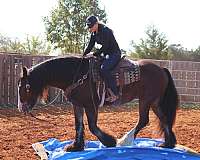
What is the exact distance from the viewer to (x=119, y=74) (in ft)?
21.7

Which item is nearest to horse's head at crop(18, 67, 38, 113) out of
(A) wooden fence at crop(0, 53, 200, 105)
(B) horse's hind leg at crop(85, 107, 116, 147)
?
(B) horse's hind leg at crop(85, 107, 116, 147)

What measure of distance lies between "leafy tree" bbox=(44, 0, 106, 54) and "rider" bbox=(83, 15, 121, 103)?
1751 cm

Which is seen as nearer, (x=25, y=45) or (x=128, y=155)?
(x=128, y=155)

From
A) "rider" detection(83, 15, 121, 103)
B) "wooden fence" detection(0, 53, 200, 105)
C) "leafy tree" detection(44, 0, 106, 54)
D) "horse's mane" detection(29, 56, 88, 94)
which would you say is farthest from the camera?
"leafy tree" detection(44, 0, 106, 54)

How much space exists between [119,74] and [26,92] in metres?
1.45

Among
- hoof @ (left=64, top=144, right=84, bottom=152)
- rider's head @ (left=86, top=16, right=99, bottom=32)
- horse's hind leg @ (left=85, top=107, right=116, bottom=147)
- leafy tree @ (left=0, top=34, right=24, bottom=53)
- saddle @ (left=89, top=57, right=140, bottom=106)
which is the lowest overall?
hoof @ (left=64, top=144, right=84, bottom=152)

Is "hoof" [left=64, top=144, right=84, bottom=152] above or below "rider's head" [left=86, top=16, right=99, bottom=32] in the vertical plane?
below

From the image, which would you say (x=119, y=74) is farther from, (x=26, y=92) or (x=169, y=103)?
(x=26, y=92)

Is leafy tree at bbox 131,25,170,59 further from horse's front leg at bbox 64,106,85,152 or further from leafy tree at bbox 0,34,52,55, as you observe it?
horse's front leg at bbox 64,106,85,152

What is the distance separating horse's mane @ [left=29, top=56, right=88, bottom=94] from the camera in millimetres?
6223

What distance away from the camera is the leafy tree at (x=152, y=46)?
3136 cm

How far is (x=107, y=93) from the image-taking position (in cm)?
647

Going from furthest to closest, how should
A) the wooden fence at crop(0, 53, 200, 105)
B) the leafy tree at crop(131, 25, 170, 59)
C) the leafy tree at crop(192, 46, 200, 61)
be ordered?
the leafy tree at crop(192, 46, 200, 61) → the leafy tree at crop(131, 25, 170, 59) → the wooden fence at crop(0, 53, 200, 105)

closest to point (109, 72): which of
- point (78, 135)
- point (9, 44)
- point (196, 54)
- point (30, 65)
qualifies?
point (78, 135)
